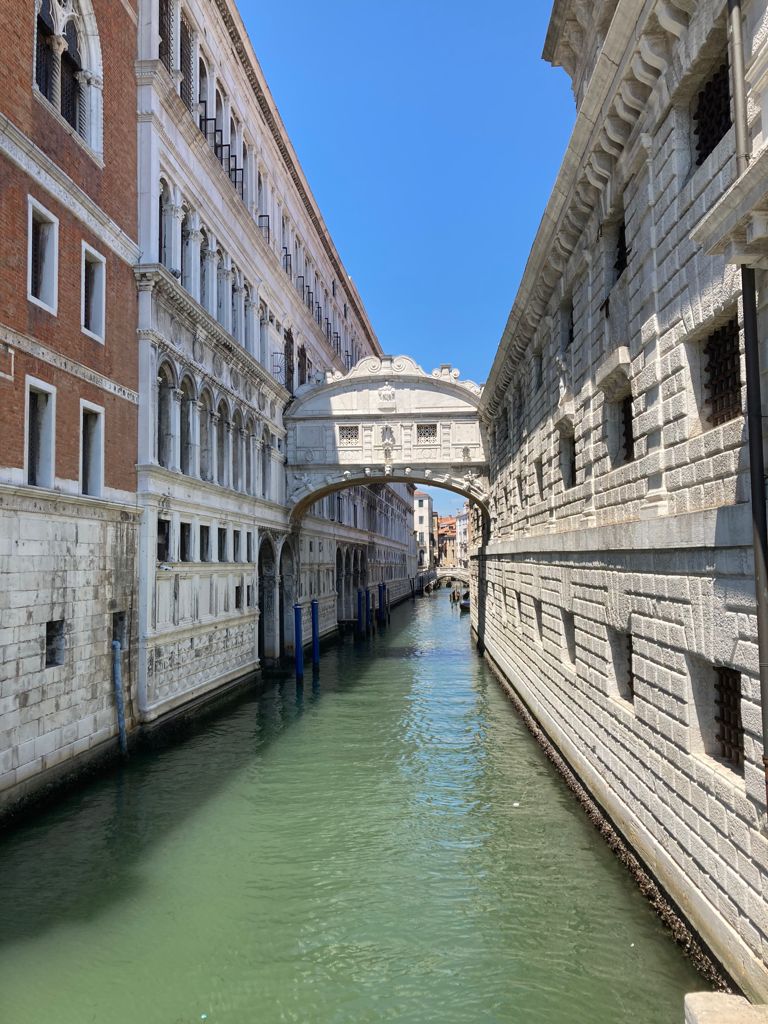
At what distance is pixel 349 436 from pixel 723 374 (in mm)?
19087

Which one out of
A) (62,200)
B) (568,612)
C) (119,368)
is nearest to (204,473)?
(119,368)

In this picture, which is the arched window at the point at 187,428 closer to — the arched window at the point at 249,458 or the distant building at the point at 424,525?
the arched window at the point at 249,458

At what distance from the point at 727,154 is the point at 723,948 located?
18.2 feet

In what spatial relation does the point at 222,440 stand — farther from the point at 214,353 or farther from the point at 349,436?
the point at 349,436

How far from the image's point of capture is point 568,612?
38.8 feet

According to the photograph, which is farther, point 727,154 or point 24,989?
point 24,989

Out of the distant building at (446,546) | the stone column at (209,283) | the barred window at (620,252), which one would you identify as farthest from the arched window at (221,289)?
the distant building at (446,546)

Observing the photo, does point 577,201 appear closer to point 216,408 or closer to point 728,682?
point 728,682

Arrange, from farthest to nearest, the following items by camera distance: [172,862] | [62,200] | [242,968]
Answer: [62,200] < [172,862] < [242,968]

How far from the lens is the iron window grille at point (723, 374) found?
5855mm

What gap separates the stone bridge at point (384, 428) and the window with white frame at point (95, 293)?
12.2 meters

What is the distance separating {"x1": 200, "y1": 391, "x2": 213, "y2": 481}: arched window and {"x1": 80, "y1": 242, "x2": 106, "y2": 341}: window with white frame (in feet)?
16.2

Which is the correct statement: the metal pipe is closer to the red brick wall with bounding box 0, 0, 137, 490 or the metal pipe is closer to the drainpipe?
the red brick wall with bounding box 0, 0, 137, 490

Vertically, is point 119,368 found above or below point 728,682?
above
